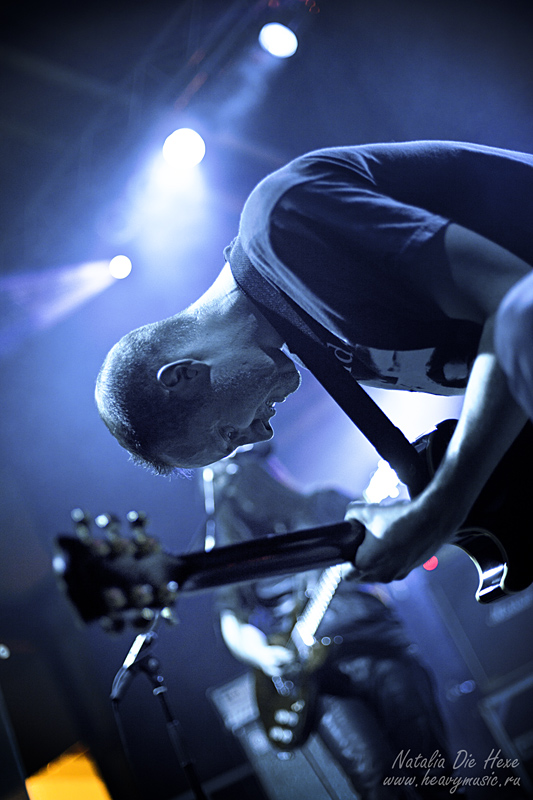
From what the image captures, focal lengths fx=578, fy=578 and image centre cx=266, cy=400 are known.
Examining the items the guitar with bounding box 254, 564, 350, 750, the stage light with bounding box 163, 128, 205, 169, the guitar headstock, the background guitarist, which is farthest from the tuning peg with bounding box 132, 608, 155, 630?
the stage light with bounding box 163, 128, 205, 169

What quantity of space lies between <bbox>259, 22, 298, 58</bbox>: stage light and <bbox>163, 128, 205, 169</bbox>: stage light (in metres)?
0.74

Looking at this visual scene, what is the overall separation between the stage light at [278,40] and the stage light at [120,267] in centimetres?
170

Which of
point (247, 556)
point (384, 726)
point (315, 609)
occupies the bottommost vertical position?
point (384, 726)

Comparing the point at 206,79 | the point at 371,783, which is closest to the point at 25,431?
the point at 206,79

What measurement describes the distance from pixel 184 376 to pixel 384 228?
57 centimetres

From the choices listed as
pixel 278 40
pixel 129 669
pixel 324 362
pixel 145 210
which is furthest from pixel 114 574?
pixel 278 40

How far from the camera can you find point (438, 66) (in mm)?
3268

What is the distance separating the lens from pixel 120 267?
12.8 ft

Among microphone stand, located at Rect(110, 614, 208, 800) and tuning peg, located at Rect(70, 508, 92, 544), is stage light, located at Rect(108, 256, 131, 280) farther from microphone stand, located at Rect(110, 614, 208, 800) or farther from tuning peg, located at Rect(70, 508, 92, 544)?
tuning peg, located at Rect(70, 508, 92, 544)

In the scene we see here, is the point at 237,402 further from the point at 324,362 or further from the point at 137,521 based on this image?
the point at 137,521

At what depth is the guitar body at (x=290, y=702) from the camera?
2818mm

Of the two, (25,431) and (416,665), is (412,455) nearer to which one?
(416,665)

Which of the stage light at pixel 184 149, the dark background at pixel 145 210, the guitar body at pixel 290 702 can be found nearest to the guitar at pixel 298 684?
the guitar body at pixel 290 702

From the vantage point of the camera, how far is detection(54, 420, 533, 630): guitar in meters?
1.02
